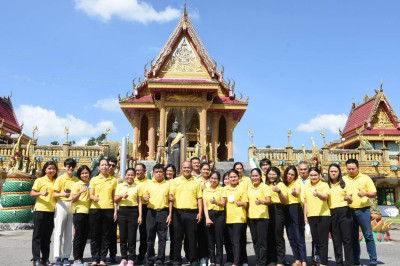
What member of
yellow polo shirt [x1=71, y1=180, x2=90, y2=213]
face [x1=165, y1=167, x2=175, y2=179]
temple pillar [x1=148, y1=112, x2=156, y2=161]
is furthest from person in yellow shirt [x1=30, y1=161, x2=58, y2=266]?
temple pillar [x1=148, y1=112, x2=156, y2=161]

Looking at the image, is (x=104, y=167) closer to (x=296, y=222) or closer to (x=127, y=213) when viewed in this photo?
(x=127, y=213)

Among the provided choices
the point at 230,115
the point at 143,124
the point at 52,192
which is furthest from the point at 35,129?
the point at 52,192

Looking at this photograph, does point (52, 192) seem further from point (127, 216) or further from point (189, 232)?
point (189, 232)

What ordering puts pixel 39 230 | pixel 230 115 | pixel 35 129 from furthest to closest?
pixel 230 115 → pixel 35 129 → pixel 39 230

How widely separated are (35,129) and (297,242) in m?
17.1

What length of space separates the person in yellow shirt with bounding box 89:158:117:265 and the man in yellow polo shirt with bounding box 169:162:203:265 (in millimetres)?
959

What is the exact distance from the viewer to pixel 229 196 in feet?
16.1

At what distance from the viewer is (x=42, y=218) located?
4766mm

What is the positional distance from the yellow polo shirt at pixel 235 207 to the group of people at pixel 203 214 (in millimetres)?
15

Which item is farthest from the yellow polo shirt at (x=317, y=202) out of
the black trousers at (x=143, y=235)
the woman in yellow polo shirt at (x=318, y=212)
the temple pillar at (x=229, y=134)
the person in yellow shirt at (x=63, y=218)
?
the temple pillar at (x=229, y=134)

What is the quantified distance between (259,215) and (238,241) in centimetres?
49

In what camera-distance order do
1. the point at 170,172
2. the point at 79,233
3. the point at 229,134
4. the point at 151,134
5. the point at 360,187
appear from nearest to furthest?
the point at 79,233 → the point at 360,187 → the point at 170,172 → the point at 151,134 → the point at 229,134

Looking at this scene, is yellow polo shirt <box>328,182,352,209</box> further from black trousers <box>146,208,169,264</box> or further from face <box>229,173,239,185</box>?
black trousers <box>146,208,169,264</box>

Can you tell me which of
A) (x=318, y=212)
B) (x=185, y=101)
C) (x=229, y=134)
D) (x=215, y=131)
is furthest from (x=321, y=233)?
(x=229, y=134)
